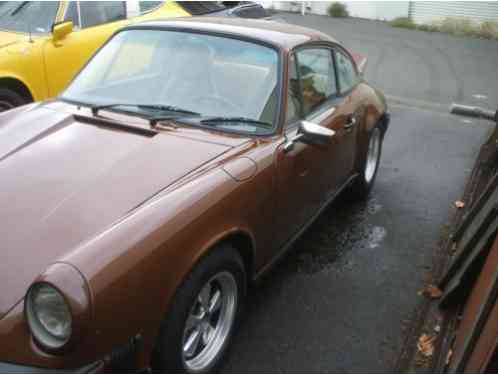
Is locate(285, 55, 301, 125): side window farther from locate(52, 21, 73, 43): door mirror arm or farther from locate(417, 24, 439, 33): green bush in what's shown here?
locate(417, 24, 439, 33): green bush

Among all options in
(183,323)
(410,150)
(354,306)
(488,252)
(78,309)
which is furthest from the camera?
(410,150)

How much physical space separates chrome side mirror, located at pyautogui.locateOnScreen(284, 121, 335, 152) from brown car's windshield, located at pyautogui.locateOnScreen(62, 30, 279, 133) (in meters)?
0.18

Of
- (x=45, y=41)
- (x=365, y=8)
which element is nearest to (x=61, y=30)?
(x=45, y=41)

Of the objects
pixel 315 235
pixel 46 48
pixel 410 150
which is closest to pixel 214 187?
pixel 315 235

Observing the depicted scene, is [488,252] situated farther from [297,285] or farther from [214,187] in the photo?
[214,187]

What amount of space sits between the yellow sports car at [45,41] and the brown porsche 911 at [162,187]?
5.82 ft

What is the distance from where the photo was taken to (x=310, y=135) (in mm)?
3113

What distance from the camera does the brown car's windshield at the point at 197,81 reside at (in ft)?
10.3

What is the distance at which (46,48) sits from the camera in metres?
5.25

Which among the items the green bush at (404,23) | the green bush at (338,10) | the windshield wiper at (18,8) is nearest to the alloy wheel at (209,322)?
the windshield wiper at (18,8)

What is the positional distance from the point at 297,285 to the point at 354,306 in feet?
1.36

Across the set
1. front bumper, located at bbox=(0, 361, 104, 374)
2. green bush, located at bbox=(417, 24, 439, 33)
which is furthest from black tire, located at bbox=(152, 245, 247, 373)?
green bush, located at bbox=(417, 24, 439, 33)

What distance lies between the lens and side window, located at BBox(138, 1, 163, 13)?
6.47 meters

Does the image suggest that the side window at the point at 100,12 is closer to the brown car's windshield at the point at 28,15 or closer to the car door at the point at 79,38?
the car door at the point at 79,38
